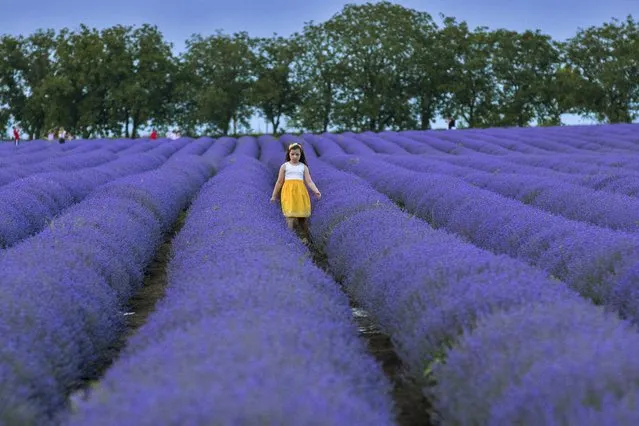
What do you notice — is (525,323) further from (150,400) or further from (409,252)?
(409,252)

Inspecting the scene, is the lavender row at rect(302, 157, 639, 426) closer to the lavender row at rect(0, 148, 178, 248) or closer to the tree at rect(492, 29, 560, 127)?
the lavender row at rect(0, 148, 178, 248)

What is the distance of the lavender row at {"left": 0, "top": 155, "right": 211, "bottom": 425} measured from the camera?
3.85 metres

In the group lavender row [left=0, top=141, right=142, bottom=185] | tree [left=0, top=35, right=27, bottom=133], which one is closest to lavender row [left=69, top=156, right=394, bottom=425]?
lavender row [left=0, top=141, right=142, bottom=185]

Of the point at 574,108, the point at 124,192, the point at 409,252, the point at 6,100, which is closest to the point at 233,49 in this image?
the point at 6,100

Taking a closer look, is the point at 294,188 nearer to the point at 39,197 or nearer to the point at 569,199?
the point at 569,199

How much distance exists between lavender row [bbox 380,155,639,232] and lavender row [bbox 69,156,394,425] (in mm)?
4484

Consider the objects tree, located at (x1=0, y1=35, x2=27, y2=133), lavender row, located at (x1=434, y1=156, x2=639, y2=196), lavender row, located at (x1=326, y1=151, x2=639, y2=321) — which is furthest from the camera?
tree, located at (x1=0, y1=35, x2=27, y2=133)

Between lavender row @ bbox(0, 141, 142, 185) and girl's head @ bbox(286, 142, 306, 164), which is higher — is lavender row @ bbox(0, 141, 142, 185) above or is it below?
below

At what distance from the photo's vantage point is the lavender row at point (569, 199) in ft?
30.1

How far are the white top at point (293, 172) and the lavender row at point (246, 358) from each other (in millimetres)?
4292

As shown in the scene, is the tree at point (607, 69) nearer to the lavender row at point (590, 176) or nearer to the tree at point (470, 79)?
the tree at point (470, 79)

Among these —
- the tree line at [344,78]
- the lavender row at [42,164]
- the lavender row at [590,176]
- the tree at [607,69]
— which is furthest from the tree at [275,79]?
the lavender row at [590,176]

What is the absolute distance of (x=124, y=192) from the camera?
1165 cm

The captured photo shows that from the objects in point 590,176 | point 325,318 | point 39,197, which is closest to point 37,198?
point 39,197
